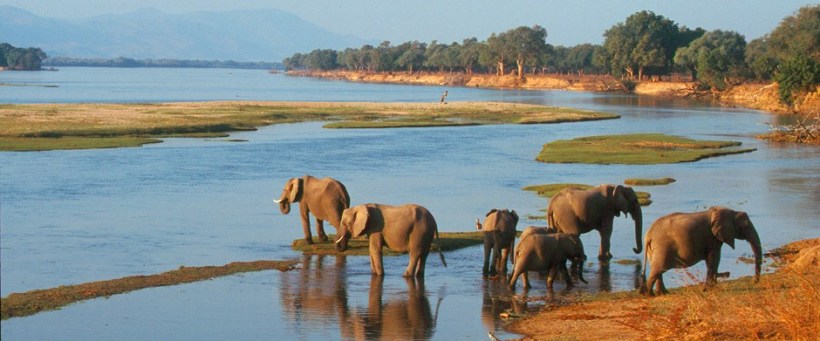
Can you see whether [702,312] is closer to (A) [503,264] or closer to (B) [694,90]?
(A) [503,264]

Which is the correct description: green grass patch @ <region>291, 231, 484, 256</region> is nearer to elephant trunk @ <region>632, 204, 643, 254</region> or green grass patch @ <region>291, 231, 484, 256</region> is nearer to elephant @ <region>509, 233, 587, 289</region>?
elephant trunk @ <region>632, 204, 643, 254</region>

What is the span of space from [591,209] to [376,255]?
483cm

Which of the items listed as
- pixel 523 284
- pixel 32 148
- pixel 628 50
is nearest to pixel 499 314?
pixel 523 284

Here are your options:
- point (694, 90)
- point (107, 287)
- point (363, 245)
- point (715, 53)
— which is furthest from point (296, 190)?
point (694, 90)

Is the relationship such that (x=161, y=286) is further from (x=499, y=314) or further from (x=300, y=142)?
(x=300, y=142)

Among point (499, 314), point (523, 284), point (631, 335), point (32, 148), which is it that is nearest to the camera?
point (631, 335)

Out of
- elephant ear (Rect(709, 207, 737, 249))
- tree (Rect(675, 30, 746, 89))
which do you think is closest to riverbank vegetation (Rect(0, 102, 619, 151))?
elephant ear (Rect(709, 207, 737, 249))

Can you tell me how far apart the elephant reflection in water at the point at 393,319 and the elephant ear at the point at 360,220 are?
1288mm

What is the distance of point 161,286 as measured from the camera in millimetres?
22453

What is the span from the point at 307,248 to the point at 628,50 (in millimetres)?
147028

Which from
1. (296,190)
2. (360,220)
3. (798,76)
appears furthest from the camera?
(798,76)

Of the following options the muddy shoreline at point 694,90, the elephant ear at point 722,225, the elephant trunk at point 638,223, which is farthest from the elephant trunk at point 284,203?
the muddy shoreline at point 694,90

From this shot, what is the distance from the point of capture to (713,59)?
456 feet

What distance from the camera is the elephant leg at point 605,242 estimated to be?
83.2 feet
